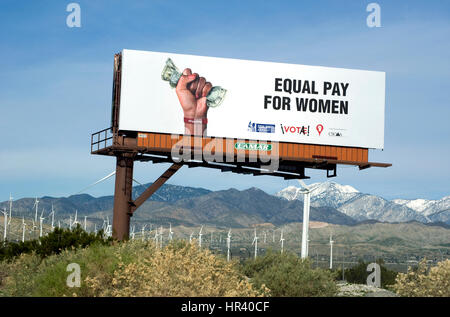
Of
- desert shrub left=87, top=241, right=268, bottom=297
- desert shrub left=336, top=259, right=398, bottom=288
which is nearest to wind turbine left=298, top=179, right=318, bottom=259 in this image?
desert shrub left=336, top=259, right=398, bottom=288

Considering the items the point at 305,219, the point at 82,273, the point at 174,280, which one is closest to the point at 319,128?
the point at 305,219

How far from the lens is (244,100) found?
35.9 meters

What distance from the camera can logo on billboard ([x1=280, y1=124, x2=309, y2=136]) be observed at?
36156 millimetres

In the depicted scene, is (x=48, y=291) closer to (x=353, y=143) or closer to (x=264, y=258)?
(x=264, y=258)

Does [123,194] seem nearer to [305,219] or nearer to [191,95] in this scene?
[191,95]

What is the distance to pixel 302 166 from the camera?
1479 inches

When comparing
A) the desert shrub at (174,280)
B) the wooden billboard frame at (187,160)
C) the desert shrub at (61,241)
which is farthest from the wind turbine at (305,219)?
the desert shrub at (174,280)

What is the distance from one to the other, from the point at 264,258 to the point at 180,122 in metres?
11.0

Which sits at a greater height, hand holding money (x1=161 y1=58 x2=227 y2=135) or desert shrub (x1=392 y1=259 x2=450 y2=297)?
hand holding money (x1=161 y1=58 x2=227 y2=135)

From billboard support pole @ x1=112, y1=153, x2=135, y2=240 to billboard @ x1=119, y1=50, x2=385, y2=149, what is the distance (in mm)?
1759

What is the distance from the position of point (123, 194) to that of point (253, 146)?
7.47 m

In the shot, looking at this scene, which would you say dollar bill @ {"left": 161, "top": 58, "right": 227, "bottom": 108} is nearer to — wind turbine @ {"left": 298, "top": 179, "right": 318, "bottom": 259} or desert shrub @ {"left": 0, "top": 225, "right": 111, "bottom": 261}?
wind turbine @ {"left": 298, "top": 179, "right": 318, "bottom": 259}

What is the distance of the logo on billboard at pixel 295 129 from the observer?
3616 cm
